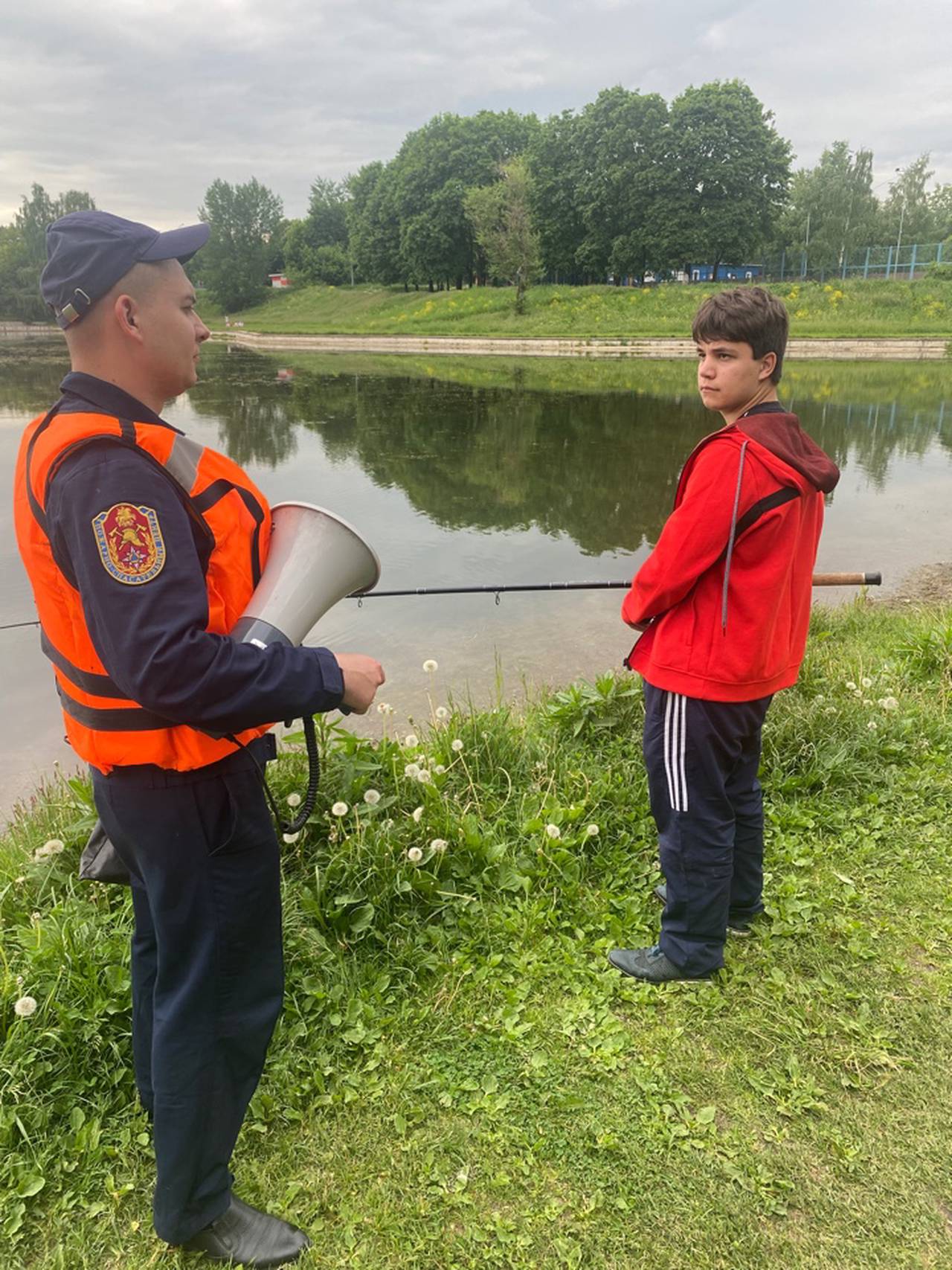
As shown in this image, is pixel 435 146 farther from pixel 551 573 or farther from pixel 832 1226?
pixel 832 1226

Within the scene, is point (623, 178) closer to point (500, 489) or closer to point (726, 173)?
point (726, 173)

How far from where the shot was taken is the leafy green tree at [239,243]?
255 feet

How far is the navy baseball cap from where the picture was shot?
1.60m

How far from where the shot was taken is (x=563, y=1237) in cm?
206

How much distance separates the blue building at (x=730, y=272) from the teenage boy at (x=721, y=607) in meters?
57.4

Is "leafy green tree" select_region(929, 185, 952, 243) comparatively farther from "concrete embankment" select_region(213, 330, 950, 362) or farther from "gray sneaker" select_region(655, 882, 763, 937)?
"gray sneaker" select_region(655, 882, 763, 937)

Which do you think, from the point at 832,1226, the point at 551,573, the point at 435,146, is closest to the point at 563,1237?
the point at 832,1226

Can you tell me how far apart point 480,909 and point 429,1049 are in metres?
Answer: 0.60

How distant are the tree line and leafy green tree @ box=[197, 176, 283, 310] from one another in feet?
0.77

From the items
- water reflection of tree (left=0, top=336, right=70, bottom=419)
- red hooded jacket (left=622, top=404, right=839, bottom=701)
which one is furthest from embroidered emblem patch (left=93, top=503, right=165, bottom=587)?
water reflection of tree (left=0, top=336, right=70, bottom=419)

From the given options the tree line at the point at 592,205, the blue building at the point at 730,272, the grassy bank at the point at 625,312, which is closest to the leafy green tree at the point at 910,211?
the tree line at the point at 592,205

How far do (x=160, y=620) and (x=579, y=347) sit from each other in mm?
40929

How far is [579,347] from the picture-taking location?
3956 cm

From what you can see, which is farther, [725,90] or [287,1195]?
[725,90]
